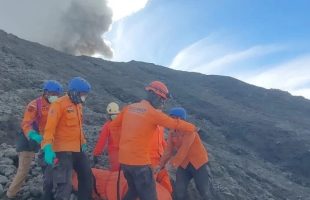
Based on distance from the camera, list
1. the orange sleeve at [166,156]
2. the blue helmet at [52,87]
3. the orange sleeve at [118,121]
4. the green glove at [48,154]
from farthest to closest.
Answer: the orange sleeve at [166,156] → the blue helmet at [52,87] → the orange sleeve at [118,121] → the green glove at [48,154]

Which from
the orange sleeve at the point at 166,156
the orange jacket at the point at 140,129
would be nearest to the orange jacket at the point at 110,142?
the orange sleeve at the point at 166,156

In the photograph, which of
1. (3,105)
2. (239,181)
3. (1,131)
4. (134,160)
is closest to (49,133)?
(134,160)

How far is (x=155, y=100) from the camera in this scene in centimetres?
684

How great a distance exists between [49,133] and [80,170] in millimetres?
961

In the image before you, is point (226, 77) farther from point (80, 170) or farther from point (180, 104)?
point (80, 170)

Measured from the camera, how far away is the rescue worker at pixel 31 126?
25.8 feet

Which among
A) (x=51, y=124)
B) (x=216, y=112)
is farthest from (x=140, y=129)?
(x=216, y=112)

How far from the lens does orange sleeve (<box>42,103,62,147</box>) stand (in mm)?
6648

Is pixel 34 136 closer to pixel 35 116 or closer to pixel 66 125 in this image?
pixel 35 116

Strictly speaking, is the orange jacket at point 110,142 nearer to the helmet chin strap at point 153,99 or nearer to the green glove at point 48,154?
the helmet chin strap at point 153,99

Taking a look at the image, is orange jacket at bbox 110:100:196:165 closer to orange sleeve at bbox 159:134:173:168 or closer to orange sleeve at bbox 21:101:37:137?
orange sleeve at bbox 159:134:173:168

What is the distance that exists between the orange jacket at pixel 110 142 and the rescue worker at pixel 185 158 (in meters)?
0.86

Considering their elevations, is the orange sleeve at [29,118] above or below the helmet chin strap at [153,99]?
below

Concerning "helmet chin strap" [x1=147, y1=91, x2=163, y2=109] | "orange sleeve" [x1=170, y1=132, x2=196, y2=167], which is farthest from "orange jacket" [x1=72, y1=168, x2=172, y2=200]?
"helmet chin strap" [x1=147, y1=91, x2=163, y2=109]
